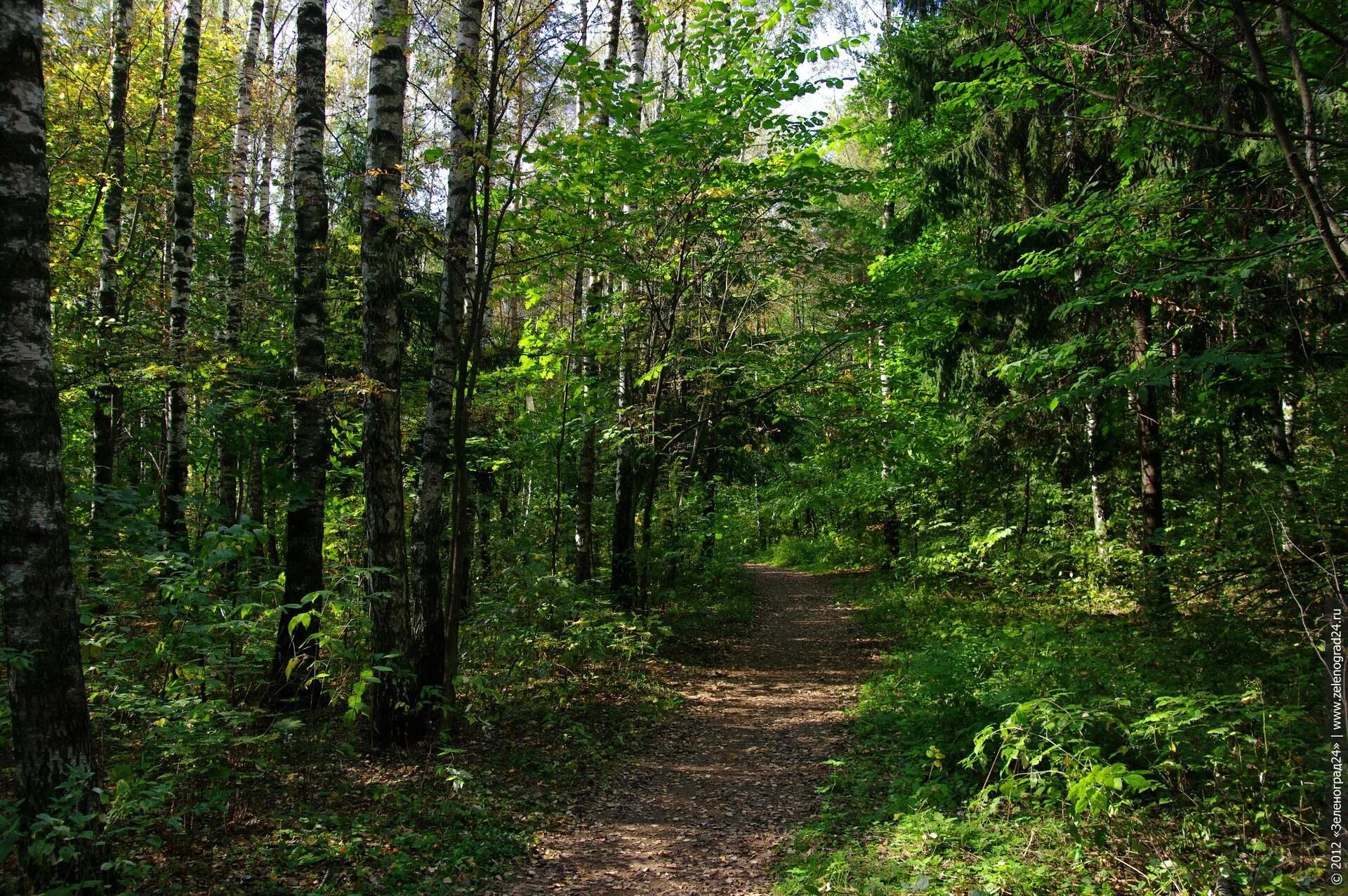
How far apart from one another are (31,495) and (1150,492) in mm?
12457

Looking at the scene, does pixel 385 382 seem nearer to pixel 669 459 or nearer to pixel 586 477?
pixel 586 477

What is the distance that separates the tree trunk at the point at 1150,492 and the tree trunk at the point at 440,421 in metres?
8.47

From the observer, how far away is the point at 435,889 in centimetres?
428

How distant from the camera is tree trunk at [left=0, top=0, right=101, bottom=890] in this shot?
10.9 ft

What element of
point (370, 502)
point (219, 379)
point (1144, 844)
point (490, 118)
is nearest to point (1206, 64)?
point (1144, 844)

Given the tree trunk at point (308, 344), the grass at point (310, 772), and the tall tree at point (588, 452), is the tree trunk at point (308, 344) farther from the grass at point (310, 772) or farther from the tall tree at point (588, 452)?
the tall tree at point (588, 452)

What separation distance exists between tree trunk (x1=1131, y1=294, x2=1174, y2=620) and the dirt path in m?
4.02

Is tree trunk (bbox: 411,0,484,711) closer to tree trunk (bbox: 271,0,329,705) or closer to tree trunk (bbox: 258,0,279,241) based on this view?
tree trunk (bbox: 271,0,329,705)

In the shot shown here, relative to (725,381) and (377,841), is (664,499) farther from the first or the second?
(377,841)

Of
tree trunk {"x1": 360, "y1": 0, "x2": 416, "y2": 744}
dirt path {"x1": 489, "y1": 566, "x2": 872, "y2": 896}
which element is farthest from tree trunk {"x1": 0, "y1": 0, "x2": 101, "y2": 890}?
dirt path {"x1": 489, "y1": 566, "x2": 872, "y2": 896}

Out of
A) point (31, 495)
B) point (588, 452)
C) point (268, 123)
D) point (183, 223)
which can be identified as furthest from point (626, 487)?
point (268, 123)

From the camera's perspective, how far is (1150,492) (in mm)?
10250

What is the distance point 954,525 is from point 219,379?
515 inches

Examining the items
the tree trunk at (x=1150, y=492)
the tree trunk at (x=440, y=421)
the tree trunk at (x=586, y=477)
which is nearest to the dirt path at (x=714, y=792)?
the tree trunk at (x=440, y=421)
